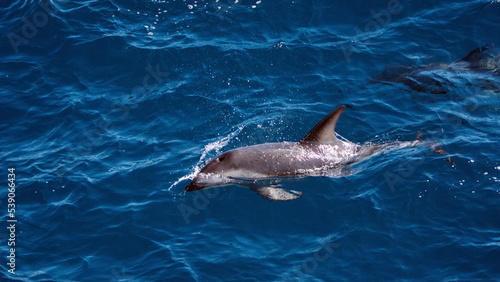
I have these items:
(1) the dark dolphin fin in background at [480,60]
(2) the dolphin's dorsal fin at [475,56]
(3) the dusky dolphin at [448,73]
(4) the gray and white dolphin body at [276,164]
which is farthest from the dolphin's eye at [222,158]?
(2) the dolphin's dorsal fin at [475,56]

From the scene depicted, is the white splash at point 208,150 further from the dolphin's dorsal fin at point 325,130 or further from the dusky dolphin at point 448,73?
the dusky dolphin at point 448,73

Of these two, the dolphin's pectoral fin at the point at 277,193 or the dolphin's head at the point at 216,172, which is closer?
the dolphin's pectoral fin at the point at 277,193

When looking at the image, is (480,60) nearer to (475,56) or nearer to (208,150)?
(475,56)

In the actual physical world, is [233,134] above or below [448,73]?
below

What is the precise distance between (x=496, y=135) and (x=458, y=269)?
4.45 m

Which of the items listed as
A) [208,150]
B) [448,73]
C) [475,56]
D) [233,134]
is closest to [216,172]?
[208,150]

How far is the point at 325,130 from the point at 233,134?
2.69 meters

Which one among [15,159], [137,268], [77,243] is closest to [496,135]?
[137,268]

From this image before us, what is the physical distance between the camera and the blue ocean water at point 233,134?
411 inches

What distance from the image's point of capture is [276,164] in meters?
11.5

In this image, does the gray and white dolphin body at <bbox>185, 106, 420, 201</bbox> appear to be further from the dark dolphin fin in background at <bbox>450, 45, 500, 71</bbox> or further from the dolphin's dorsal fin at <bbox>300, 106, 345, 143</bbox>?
the dark dolphin fin in background at <bbox>450, 45, 500, 71</bbox>

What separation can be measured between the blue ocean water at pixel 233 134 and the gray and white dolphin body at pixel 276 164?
0.37 m

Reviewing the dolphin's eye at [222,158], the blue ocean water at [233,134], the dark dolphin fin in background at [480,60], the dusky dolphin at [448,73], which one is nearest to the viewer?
the blue ocean water at [233,134]

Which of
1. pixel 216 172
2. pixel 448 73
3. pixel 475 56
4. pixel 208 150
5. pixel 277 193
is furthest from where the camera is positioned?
pixel 475 56
